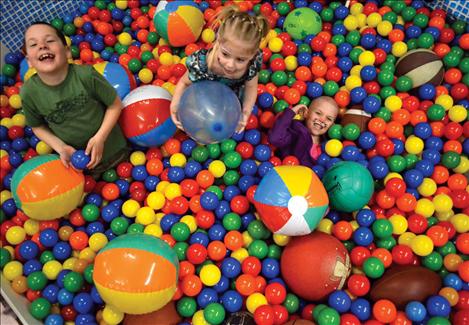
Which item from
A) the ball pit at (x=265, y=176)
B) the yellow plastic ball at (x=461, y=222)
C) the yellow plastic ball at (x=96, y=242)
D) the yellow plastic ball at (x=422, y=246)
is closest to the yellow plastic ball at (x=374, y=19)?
the ball pit at (x=265, y=176)

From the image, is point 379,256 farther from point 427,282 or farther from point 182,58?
point 182,58

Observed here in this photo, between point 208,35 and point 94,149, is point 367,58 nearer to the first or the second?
point 208,35

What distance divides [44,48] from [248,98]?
2.51ft

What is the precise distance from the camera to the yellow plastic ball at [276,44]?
2.27 m

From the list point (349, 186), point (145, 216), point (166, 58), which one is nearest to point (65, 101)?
point (145, 216)

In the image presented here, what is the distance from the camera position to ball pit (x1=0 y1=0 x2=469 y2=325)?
159 cm

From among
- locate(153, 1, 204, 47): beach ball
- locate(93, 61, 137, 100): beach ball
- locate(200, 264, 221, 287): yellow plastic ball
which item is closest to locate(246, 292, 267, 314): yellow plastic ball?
locate(200, 264, 221, 287): yellow plastic ball

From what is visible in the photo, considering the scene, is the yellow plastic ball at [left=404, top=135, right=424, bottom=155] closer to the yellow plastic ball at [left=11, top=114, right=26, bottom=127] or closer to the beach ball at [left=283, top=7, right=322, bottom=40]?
the beach ball at [left=283, top=7, right=322, bottom=40]

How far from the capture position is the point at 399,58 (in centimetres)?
218

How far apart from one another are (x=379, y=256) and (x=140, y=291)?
0.86 metres

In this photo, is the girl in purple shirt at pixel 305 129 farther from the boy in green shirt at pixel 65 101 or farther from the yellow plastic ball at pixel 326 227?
the boy in green shirt at pixel 65 101

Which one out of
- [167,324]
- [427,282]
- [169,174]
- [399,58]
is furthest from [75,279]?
[399,58]

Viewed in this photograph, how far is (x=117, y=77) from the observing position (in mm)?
2000

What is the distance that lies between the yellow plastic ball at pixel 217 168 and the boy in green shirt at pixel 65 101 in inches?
16.3
